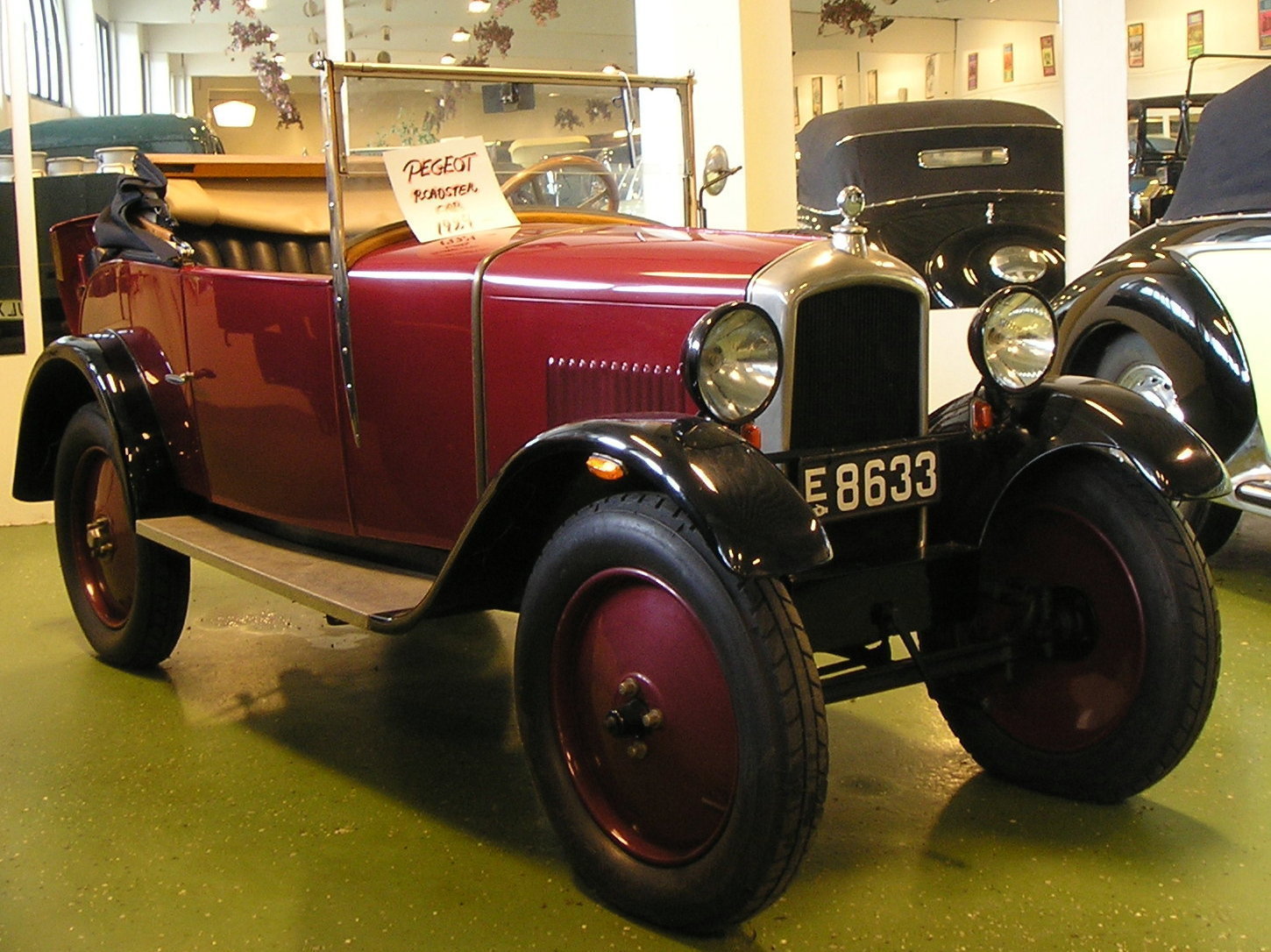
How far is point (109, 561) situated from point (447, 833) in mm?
1580

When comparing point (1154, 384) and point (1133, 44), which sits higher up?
point (1133, 44)

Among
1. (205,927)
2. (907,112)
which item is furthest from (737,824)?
(907,112)

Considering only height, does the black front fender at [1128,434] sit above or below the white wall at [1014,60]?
below

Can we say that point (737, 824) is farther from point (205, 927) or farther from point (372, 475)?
point (372, 475)

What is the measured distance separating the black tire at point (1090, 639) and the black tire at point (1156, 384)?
5.02 feet

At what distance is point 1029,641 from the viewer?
93.3 inches

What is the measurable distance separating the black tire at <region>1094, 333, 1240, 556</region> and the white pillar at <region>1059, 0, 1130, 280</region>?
1328 millimetres

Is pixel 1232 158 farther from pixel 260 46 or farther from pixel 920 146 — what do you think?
pixel 260 46

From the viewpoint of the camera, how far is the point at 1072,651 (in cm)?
234

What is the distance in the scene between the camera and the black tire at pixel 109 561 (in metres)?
3.17

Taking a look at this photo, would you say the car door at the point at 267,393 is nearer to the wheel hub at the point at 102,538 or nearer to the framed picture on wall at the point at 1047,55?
the wheel hub at the point at 102,538

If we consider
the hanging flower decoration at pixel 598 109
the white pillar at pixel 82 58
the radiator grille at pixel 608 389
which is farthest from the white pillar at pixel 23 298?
the radiator grille at pixel 608 389

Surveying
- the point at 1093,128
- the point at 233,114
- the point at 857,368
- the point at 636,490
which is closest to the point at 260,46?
the point at 233,114

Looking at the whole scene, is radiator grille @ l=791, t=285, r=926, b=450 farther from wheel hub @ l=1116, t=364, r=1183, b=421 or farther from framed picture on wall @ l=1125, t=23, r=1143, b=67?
framed picture on wall @ l=1125, t=23, r=1143, b=67
